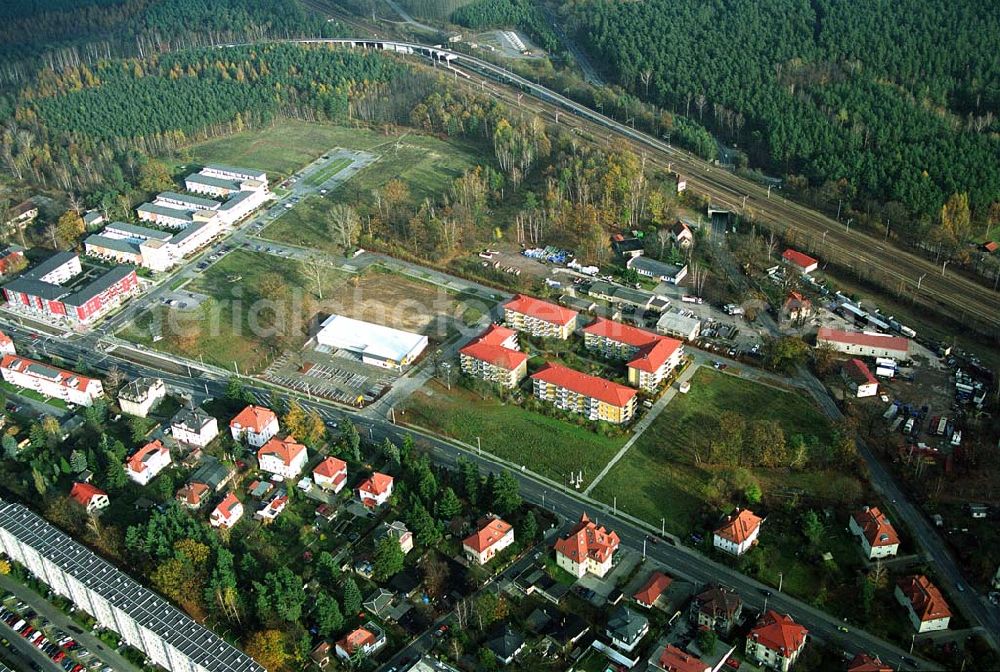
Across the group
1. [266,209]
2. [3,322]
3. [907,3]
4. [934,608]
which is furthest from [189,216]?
[907,3]

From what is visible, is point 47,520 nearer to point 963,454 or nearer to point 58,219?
point 58,219

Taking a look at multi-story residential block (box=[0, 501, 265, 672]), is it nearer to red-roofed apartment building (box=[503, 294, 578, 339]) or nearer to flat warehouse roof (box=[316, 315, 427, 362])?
flat warehouse roof (box=[316, 315, 427, 362])

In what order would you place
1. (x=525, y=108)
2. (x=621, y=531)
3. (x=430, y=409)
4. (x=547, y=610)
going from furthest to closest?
(x=525, y=108)
(x=430, y=409)
(x=621, y=531)
(x=547, y=610)

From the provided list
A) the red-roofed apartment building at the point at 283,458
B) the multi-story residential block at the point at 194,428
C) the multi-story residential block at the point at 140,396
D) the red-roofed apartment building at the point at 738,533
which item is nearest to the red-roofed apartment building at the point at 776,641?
the red-roofed apartment building at the point at 738,533

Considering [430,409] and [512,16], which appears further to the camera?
[512,16]

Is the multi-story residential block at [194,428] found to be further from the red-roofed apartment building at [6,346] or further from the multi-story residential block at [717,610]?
the multi-story residential block at [717,610]

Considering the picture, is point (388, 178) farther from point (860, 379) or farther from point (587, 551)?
point (587, 551)

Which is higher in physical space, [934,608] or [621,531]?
[934,608]
